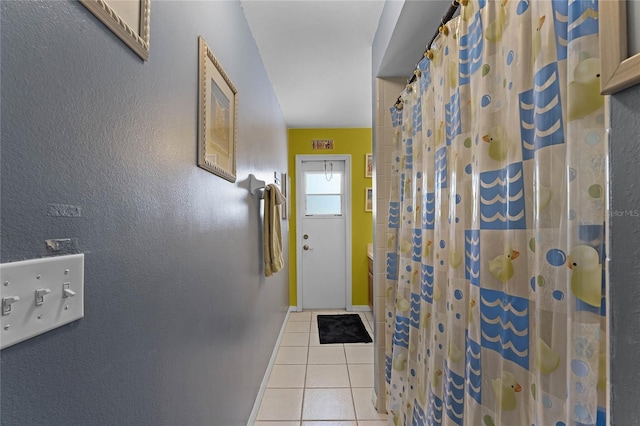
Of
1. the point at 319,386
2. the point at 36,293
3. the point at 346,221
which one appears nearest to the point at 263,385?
the point at 319,386

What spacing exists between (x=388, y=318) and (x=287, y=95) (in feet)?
7.78

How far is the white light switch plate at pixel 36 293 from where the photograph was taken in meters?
0.43

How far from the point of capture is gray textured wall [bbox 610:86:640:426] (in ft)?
1.43

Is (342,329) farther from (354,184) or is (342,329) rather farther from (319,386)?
(354,184)

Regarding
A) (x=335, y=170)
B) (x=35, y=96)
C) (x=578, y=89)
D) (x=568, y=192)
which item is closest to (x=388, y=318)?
(x=568, y=192)

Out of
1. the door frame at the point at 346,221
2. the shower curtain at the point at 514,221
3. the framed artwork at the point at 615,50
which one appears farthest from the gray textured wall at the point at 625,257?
the door frame at the point at 346,221

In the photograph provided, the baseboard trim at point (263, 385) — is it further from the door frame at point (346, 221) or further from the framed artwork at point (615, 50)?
the framed artwork at point (615, 50)

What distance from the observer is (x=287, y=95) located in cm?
322

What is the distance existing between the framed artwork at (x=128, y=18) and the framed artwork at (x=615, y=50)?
87 centimetres

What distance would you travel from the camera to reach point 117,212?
2.23 feet

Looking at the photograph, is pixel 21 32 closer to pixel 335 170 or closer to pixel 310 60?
pixel 310 60

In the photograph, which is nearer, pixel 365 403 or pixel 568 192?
pixel 568 192

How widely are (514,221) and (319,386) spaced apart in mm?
2115

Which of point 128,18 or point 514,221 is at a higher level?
point 128,18
